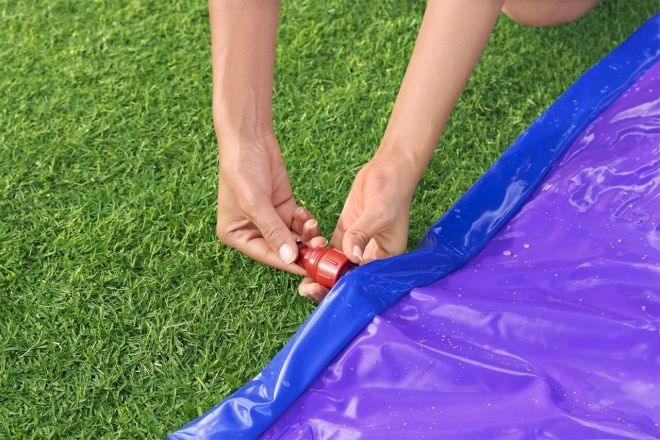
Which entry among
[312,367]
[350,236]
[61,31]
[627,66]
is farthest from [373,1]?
[312,367]

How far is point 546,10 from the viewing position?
206cm

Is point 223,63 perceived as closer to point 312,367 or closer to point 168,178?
point 168,178

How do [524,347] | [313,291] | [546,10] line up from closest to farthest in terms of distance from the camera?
[524,347] < [313,291] < [546,10]

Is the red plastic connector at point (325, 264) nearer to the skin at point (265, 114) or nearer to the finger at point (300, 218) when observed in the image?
the skin at point (265, 114)

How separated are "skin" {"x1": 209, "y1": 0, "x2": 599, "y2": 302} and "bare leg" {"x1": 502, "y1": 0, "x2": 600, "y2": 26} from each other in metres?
0.61

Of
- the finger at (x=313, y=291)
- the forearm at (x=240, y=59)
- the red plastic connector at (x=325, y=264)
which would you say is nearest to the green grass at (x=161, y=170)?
the finger at (x=313, y=291)

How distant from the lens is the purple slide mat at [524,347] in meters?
1.24

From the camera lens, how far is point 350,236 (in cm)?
138

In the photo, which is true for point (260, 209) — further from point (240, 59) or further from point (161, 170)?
point (161, 170)

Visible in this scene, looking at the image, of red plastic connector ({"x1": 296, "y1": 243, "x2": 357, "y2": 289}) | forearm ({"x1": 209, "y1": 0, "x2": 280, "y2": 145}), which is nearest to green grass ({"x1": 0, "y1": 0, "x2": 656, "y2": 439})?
red plastic connector ({"x1": 296, "y1": 243, "x2": 357, "y2": 289})

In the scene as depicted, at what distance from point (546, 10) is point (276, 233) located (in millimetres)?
1208

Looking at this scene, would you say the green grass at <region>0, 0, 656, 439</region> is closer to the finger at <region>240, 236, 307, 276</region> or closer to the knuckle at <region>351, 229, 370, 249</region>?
the finger at <region>240, 236, 307, 276</region>

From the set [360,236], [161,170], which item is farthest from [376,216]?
[161,170]

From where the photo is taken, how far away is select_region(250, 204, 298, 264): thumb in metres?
1.43
